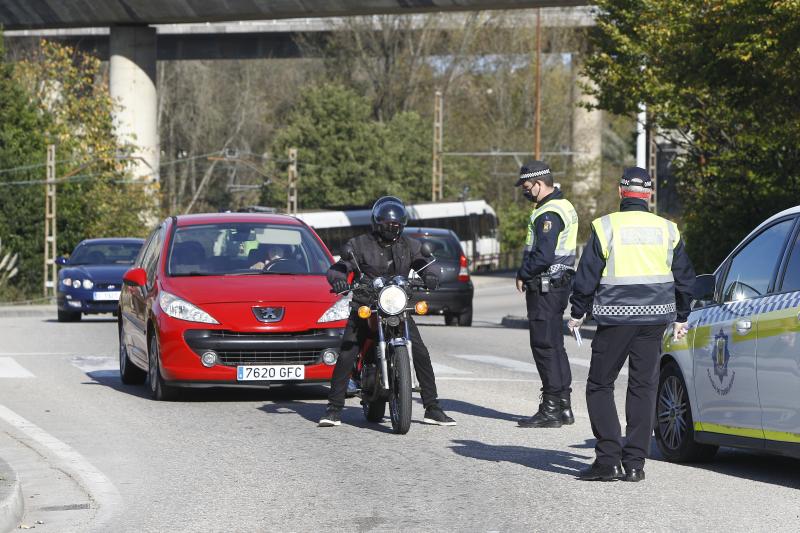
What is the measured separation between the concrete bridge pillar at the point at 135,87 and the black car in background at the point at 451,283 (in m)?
28.6

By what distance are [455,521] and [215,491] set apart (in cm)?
167

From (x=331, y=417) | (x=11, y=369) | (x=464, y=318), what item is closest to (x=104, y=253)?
(x=464, y=318)

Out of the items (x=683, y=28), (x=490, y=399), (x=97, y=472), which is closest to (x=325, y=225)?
(x=683, y=28)

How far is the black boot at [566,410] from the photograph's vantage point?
12.4 m

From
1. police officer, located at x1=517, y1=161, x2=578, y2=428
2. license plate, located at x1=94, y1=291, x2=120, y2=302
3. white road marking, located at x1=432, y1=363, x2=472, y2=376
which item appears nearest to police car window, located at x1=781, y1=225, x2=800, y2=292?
police officer, located at x1=517, y1=161, x2=578, y2=428

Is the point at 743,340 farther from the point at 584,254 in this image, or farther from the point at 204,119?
the point at 204,119

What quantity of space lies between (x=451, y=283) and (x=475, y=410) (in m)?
15.5

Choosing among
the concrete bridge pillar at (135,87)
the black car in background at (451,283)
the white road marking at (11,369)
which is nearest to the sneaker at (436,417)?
the white road marking at (11,369)

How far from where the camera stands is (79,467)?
10.4 metres

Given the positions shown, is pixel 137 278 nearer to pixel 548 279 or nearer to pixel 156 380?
pixel 156 380

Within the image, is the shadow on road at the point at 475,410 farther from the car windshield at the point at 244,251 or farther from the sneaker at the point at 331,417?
the car windshield at the point at 244,251

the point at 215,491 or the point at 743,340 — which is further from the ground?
the point at 743,340

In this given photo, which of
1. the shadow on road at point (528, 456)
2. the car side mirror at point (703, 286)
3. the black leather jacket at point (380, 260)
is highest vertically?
the black leather jacket at point (380, 260)

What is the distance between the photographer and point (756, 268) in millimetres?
9703
